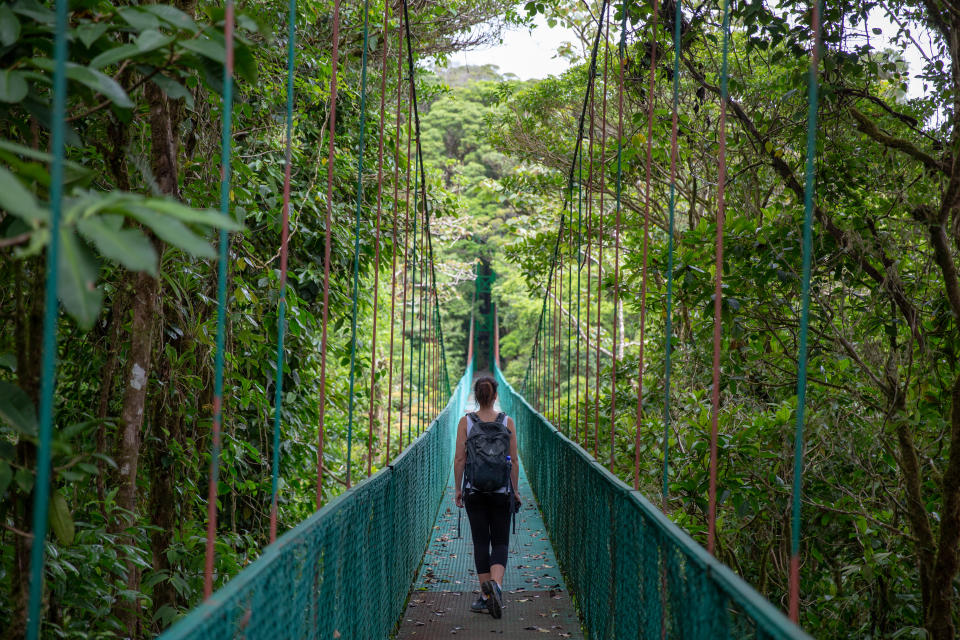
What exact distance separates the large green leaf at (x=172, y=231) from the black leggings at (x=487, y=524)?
2.48 metres

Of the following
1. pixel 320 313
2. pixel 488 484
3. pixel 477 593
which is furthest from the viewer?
pixel 320 313

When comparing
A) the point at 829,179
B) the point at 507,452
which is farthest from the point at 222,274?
the point at 829,179

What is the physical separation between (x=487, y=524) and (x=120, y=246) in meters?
2.59

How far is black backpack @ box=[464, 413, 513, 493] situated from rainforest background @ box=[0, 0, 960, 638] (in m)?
0.45

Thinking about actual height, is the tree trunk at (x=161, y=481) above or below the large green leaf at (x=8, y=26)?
below

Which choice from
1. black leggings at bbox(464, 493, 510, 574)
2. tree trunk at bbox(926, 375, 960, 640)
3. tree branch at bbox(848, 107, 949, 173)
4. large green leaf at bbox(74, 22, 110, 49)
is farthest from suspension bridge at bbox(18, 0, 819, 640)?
tree trunk at bbox(926, 375, 960, 640)

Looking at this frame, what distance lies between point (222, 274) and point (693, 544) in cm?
81

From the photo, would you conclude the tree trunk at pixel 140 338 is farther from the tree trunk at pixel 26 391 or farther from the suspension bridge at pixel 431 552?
the tree trunk at pixel 26 391

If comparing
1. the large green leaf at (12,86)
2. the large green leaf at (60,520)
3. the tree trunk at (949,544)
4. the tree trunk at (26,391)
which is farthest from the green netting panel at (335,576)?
the tree trunk at (949,544)

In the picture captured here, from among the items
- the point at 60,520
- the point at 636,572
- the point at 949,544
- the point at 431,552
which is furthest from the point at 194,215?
the point at 431,552

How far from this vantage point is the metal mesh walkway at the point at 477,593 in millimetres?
2824

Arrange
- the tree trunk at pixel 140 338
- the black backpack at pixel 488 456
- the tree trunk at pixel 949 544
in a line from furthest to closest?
the black backpack at pixel 488 456, the tree trunk at pixel 949 544, the tree trunk at pixel 140 338

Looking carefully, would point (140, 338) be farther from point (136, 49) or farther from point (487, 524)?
point (487, 524)

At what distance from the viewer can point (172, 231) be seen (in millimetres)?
612
